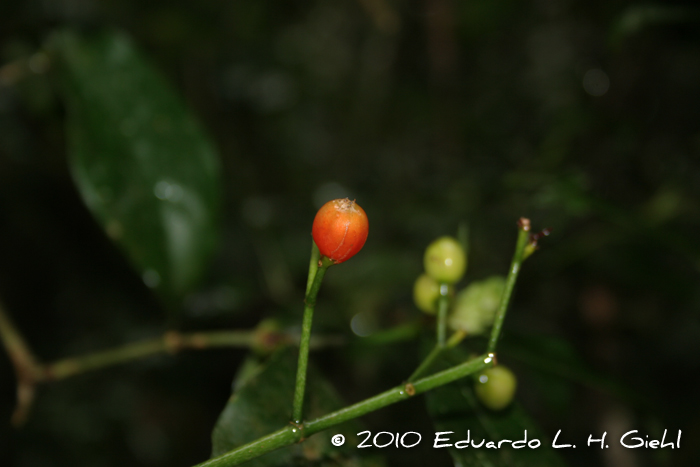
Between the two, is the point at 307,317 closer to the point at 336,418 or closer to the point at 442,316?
the point at 336,418

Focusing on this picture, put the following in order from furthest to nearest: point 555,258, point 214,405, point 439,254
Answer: point 214,405, point 555,258, point 439,254

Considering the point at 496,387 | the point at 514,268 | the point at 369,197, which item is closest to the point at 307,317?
the point at 514,268

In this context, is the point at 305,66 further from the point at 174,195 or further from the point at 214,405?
the point at 174,195

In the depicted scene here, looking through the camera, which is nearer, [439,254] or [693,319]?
[439,254]

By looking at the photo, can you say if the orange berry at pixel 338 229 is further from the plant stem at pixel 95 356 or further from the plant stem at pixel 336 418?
the plant stem at pixel 95 356

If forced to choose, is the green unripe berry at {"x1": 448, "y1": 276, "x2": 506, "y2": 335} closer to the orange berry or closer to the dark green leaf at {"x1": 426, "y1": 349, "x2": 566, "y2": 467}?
the dark green leaf at {"x1": 426, "y1": 349, "x2": 566, "y2": 467}

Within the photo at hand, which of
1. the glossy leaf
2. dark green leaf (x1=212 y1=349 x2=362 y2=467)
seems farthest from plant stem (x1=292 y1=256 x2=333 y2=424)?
the glossy leaf

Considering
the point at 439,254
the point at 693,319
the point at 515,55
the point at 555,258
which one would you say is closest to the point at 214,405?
the point at 555,258

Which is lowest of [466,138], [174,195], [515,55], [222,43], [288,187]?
[174,195]
